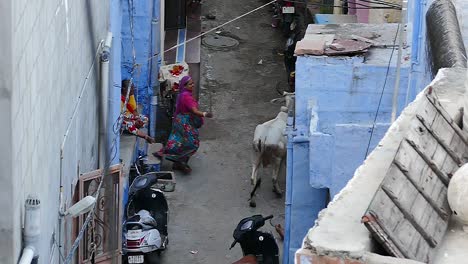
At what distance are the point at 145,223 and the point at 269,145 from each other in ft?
9.15

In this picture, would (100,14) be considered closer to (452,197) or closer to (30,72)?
(30,72)

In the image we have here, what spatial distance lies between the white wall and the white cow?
160 inches

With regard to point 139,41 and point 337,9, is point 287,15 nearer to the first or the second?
point 337,9

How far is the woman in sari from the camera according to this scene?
1636 centimetres

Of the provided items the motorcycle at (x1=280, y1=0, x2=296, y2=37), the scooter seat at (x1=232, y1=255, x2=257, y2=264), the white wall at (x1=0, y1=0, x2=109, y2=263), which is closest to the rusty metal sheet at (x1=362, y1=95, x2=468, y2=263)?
the white wall at (x1=0, y1=0, x2=109, y2=263)

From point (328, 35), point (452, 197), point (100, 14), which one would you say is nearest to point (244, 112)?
point (328, 35)

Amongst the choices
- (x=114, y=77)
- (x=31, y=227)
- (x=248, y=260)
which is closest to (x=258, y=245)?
(x=248, y=260)

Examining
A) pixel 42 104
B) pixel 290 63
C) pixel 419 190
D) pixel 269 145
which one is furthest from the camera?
pixel 290 63

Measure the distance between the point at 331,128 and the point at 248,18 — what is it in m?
12.1

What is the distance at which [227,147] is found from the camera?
718 inches

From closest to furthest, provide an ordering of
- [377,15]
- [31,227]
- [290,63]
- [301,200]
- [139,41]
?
1. [31,227]
2. [301,200]
3. [139,41]
4. [377,15]
5. [290,63]

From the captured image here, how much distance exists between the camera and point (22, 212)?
766 cm

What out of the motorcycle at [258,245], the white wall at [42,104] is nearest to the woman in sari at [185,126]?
the motorcycle at [258,245]

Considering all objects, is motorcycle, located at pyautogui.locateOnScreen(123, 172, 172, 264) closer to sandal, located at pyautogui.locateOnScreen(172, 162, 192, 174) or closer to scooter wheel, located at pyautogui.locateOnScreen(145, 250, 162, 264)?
scooter wheel, located at pyautogui.locateOnScreen(145, 250, 162, 264)
